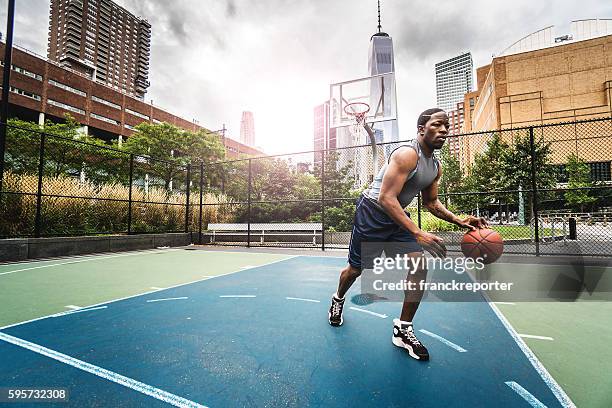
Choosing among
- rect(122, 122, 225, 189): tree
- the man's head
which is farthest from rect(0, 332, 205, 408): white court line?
rect(122, 122, 225, 189): tree

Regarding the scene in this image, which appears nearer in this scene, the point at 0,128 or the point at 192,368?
the point at 192,368

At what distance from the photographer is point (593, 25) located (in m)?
36.5

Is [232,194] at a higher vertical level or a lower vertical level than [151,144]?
lower

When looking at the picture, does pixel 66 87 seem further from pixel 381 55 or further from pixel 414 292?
pixel 414 292

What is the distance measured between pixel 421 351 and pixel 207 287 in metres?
3.17

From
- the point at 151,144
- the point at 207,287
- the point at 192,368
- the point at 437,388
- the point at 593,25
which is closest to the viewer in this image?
the point at 437,388

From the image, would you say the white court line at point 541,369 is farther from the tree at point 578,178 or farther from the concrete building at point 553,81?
the concrete building at point 553,81

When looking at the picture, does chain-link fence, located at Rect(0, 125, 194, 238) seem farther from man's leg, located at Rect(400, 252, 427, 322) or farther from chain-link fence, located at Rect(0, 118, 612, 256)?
man's leg, located at Rect(400, 252, 427, 322)

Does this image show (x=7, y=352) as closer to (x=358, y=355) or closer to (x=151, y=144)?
(x=358, y=355)

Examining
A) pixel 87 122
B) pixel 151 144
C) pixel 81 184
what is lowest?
pixel 81 184

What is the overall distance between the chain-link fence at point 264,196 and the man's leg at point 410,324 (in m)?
4.32

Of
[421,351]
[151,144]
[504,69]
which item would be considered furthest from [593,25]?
[421,351]

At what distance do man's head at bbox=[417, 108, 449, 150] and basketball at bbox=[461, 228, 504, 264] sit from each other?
0.79 m

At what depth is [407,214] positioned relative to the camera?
2291 mm
